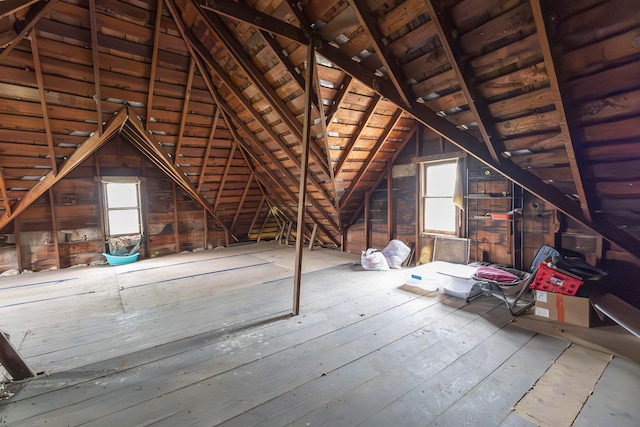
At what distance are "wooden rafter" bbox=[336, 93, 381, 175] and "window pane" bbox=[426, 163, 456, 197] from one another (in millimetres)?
1603

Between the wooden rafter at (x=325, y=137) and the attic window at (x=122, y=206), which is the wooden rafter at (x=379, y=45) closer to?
the wooden rafter at (x=325, y=137)

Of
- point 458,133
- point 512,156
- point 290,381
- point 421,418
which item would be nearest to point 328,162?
point 458,133

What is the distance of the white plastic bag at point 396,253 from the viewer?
495 cm

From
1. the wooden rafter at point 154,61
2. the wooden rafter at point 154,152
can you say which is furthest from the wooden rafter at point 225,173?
the wooden rafter at point 154,61

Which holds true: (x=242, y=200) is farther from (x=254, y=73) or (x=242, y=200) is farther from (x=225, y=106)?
(x=254, y=73)

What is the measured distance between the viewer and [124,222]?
20.6 ft

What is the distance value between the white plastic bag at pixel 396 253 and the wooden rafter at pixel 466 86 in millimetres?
2407

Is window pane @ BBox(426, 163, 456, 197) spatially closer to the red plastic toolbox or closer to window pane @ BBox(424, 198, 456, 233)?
window pane @ BBox(424, 198, 456, 233)

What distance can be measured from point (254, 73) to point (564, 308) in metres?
4.20

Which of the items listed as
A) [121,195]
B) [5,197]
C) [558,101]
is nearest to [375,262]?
[558,101]

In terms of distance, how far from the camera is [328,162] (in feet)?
14.3

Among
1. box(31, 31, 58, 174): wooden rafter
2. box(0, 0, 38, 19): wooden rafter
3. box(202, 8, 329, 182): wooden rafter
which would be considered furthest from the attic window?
box(0, 0, 38, 19): wooden rafter

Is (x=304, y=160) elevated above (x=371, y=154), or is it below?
below

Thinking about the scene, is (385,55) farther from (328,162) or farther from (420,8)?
(328,162)
